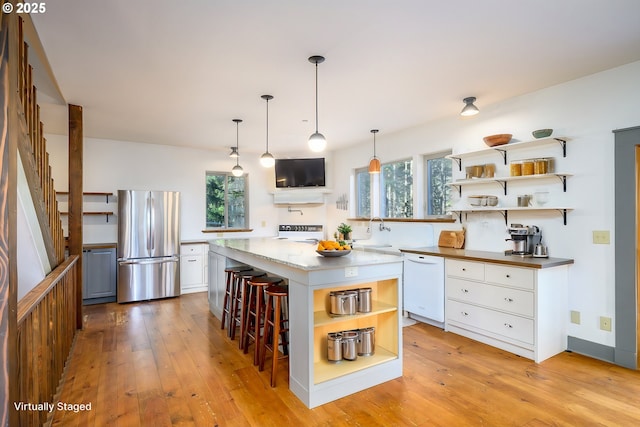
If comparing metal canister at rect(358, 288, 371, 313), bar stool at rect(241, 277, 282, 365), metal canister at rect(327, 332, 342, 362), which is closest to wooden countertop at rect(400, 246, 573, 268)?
metal canister at rect(358, 288, 371, 313)

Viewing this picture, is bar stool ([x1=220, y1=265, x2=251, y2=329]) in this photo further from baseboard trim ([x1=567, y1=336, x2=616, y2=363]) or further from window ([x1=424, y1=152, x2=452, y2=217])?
baseboard trim ([x1=567, y1=336, x2=616, y2=363])

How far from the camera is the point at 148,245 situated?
5.24 m

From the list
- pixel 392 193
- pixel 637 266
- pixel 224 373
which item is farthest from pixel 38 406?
pixel 392 193

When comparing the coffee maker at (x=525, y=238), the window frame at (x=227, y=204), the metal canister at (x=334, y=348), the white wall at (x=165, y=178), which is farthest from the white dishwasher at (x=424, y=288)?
the window frame at (x=227, y=204)

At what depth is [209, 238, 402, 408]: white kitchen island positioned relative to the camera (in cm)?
235

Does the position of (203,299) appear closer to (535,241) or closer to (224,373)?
(224,373)

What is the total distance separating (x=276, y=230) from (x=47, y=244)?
4.40 meters

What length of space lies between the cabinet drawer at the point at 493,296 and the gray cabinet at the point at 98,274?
15.7 feet

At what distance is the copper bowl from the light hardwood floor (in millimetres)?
2109

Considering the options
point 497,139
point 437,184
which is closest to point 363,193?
point 437,184

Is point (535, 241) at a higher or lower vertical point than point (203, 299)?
higher

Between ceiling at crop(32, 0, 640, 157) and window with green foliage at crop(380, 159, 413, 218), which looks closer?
ceiling at crop(32, 0, 640, 157)

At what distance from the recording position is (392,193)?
5.54m

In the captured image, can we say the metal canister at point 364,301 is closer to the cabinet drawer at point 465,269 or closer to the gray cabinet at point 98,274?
the cabinet drawer at point 465,269
